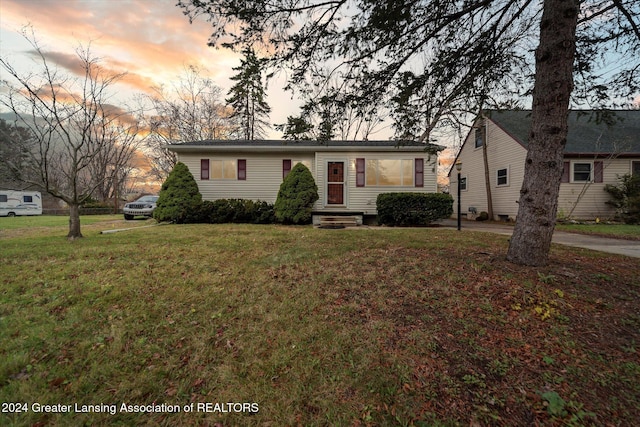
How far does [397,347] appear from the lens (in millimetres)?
2213

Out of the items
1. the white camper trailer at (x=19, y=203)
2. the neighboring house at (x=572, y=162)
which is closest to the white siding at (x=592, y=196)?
the neighboring house at (x=572, y=162)

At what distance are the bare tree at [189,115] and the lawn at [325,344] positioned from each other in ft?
64.5

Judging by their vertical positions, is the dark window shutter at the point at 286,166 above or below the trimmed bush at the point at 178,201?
above

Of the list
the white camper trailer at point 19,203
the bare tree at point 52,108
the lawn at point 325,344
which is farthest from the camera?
the white camper trailer at point 19,203

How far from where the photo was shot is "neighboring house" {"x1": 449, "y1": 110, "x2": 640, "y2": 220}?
11.7m

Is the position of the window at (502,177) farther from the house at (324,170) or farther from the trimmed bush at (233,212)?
the trimmed bush at (233,212)

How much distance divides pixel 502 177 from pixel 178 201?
1574 cm

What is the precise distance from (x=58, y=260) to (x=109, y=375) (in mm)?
3796

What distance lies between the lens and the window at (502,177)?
13.4 m

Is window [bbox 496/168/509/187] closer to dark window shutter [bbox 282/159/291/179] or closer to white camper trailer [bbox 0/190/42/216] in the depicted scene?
dark window shutter [bbox 282/159/291/179]

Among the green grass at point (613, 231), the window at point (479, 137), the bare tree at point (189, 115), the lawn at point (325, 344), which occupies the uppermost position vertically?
the bare tree at point (189, 115)

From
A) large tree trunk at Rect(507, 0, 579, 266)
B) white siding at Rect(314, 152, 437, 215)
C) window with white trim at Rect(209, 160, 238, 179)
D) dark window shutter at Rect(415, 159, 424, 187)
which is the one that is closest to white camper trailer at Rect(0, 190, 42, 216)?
window with white trim at Rect(209, 160, 238, 179)

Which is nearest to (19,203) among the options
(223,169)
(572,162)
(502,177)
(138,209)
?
(138,209)

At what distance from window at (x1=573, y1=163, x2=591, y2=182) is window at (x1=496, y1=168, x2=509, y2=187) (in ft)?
8.29
